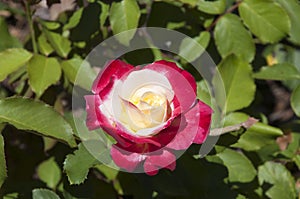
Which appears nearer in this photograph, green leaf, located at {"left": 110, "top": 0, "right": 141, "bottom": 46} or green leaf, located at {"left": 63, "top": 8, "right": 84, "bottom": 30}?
green leaf, located at {"left": 110, "top": 0, "right": 141, "bottom": 46}

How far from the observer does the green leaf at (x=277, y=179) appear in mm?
1390

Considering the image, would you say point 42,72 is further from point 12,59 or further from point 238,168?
point 238,168

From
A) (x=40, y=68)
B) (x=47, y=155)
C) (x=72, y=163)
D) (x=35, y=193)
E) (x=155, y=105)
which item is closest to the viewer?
(x=155, y=105)

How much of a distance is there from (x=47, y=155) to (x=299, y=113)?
68cm

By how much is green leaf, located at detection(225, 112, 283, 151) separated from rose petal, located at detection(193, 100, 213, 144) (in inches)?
9.7

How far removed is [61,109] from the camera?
1.49 m

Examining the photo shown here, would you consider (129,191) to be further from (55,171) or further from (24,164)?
(24,164)

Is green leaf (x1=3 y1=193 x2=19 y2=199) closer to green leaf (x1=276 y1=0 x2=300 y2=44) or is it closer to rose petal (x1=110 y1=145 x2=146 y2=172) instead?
rose petal (x1=110 y1=145 x2=146 y2=172)

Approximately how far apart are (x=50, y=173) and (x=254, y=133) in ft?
1.90

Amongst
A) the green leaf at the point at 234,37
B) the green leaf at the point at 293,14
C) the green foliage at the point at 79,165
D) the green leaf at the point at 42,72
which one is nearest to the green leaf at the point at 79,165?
the green foliage at the point at 79,165

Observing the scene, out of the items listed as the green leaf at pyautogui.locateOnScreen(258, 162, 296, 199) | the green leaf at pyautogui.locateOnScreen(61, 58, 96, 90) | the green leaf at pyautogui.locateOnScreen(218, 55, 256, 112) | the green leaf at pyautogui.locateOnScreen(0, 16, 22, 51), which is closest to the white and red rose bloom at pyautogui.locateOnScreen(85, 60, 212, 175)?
the green leaf at pyautogui.locateOnScreen(61, 58, 96, 90)

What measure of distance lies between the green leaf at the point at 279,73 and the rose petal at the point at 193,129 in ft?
1.46

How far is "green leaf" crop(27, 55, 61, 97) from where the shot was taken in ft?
4.29

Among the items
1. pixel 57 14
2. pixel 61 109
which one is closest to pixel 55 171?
pixel 61 109
